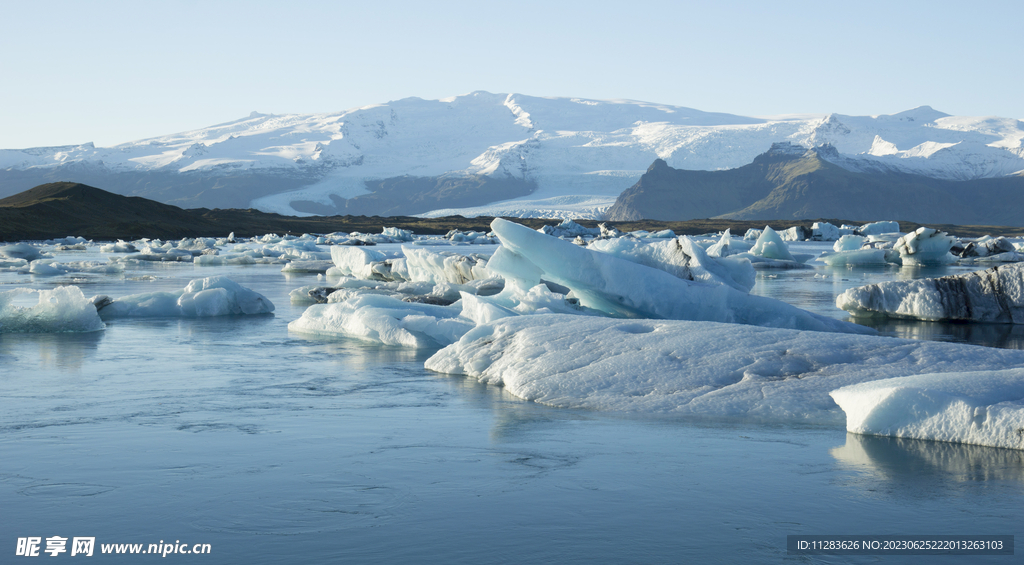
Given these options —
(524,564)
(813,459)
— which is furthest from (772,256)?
(524,564)

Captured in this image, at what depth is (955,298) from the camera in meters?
9.49

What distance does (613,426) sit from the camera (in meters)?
4.42

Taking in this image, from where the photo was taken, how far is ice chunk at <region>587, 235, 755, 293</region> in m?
9.45

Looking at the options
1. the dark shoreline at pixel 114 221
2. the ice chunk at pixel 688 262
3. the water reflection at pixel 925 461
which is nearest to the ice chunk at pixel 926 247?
the ice chunk at pixel 688 262

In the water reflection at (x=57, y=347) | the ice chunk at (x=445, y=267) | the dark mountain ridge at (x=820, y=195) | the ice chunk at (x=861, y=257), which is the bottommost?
the ice chunk at (x=861, y=257)

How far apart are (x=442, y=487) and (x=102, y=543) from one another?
47.3 inches

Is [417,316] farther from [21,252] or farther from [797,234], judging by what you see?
[797,234]

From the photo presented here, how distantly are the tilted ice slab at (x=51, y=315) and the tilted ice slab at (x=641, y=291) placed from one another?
4.13 meters

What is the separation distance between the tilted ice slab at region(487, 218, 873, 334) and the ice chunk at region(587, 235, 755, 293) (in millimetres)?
744

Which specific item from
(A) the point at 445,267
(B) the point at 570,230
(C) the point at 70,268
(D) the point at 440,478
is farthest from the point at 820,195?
(D) the point at 440,478

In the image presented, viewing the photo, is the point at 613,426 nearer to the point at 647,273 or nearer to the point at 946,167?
the point at 647,273

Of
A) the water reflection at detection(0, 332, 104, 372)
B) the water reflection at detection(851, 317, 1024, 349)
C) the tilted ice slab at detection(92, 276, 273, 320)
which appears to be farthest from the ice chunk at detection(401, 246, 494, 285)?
the water reflection at detection(0, 332, 104, 372)

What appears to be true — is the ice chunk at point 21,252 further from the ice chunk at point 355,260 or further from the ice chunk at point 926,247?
the ice chunk at point 926,247

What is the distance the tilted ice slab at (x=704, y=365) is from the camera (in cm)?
479
